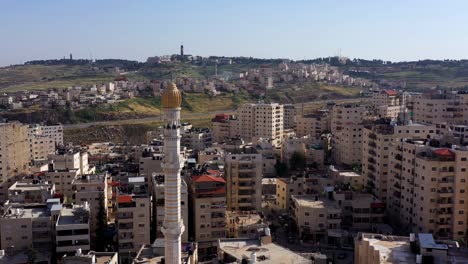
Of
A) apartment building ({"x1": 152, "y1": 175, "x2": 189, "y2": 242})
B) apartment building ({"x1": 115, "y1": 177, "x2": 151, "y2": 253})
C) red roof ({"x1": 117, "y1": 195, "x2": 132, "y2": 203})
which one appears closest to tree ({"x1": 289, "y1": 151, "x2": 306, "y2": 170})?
apartment building ({"x1": 152, "y1": 175, "x2": 189, "y2": 242})

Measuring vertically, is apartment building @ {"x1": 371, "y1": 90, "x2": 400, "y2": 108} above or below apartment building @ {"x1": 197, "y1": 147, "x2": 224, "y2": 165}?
above

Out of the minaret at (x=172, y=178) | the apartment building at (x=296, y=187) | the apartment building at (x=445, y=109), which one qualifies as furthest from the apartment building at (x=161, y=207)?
the apartment building at (x=445, y=109)

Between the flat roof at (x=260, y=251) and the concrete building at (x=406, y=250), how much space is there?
266 cm

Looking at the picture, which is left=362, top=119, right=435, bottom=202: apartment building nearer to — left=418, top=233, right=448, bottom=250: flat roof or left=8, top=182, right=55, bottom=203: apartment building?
left=418, top=233, right=448, bottom=250: flat roof

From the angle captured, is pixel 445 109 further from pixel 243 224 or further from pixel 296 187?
pixel 243 224

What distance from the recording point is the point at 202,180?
32.2m

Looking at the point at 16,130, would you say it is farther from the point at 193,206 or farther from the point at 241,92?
the point at 241,92

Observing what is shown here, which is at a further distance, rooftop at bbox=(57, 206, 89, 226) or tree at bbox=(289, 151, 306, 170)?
tree at bbox=(289, 151, 306, 170)

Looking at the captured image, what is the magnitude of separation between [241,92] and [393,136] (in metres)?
69.8

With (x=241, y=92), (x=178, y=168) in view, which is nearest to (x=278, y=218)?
(x=178, y=168)

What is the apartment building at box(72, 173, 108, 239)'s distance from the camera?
33375mm

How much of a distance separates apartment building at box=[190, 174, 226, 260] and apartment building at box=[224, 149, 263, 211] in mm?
5201

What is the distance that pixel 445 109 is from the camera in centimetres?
5425

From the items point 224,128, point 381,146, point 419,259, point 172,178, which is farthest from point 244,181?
point 224,128
